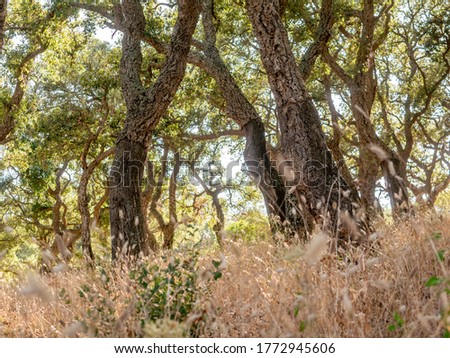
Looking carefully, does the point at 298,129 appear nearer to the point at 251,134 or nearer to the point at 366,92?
the point at 251,134

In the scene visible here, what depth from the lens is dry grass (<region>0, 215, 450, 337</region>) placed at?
3.11m

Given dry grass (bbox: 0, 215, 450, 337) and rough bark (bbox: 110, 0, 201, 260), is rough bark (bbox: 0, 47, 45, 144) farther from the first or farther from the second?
dry grass (bbox: 0, 215, 450, 337)

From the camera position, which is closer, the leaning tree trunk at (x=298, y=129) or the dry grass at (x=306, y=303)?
the dry grass at (x=306, y=303)

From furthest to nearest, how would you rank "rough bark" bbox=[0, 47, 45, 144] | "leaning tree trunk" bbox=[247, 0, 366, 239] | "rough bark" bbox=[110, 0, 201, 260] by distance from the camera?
"rough bark" bbox=[0, 47, 45, 144], "rough bark" bbox=[110, 0, 201, 260], "leaning tree trunk" bbox=[247, 0, 366, 239]

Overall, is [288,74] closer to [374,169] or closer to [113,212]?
[113,212]

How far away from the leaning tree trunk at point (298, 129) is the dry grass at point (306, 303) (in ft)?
4.67

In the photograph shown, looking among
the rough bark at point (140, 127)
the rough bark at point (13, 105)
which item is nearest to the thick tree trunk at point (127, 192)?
the rough bark at point (140, 127)

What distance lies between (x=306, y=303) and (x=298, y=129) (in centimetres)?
434

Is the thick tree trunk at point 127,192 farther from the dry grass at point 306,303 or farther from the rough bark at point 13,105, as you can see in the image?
the rough bark at point 13,105

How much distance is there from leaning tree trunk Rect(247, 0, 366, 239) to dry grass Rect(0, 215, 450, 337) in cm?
142

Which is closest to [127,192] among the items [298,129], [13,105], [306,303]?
[298,129]

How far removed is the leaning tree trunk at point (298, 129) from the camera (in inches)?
266

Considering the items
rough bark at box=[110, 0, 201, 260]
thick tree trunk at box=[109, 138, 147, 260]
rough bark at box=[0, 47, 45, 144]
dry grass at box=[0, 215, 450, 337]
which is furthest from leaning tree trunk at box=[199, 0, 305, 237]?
rough bark at box=[0, 47, 45, 144]
